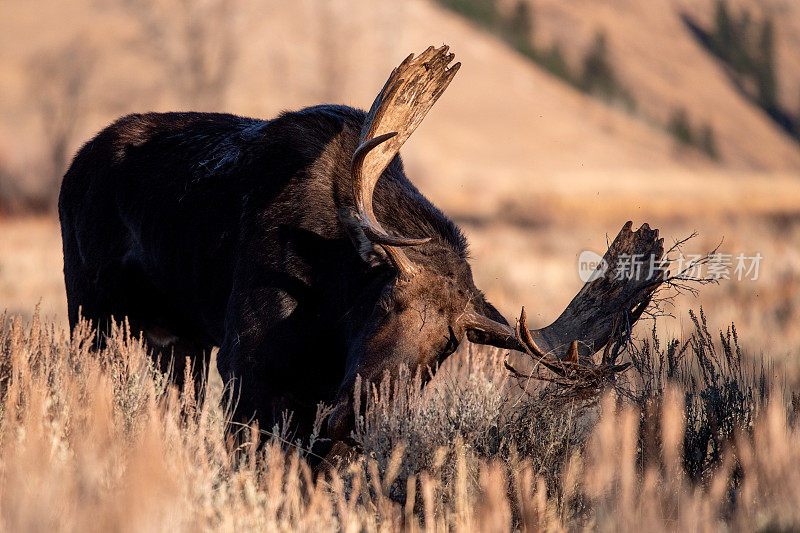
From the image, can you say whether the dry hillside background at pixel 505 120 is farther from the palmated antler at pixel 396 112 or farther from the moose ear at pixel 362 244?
the palmated antler at pixel 396 112

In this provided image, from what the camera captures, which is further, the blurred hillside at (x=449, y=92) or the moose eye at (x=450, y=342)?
the blurred hillside at (x=449, y=92)

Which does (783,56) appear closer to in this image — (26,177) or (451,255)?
(26,177)

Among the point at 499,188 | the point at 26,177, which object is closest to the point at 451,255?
the point at 26,177

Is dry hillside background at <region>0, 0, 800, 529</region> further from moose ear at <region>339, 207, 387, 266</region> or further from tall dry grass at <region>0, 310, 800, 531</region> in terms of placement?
moose ear at <region>339, 207, 387, 266</region>

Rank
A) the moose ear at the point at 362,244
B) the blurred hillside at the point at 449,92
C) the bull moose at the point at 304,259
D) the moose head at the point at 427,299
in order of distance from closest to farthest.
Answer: the moose head at the point at 427,299 < the bull moose at the point at 304,259 < the moose ear at the point at 362,244 < the blurred hillside at the point at 449,92

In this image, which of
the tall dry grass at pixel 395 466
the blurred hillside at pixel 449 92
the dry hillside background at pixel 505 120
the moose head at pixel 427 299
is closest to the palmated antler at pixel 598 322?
the moose head at pixel 427 299

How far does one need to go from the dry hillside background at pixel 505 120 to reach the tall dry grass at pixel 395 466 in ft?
0.21

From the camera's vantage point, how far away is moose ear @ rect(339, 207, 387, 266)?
413 centimetres

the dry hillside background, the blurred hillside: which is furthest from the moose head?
the blurred hillside

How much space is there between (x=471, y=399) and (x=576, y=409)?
518 mm

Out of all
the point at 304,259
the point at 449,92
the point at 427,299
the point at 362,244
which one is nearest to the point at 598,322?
the point at 427,299

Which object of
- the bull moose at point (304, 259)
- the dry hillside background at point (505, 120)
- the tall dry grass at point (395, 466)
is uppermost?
the dry hillside background at point (505, 120)

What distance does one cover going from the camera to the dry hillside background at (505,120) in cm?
1198

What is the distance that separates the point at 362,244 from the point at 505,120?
6037 cm
